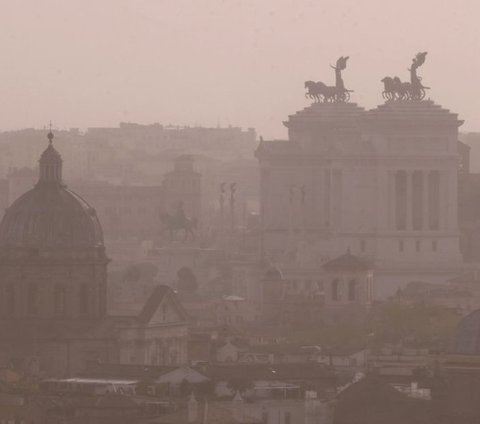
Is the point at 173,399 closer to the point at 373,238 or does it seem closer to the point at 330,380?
the point at 330,380

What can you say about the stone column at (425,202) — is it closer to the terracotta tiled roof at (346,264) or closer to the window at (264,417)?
the terracotta tiled roof at (346,264)

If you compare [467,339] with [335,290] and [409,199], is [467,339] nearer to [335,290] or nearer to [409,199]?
[335,290]

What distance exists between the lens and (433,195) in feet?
614

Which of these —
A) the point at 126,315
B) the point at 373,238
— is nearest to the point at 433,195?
the point at 373,238

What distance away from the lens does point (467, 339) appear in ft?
290

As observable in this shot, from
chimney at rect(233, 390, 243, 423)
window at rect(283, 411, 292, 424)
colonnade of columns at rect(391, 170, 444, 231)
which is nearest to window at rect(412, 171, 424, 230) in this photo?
colonnade of columns at rect(391, 170, 444, 231)

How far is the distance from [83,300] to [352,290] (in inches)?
1556

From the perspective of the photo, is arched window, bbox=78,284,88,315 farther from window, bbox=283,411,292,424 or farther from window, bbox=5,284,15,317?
window, bbox=283,411,292,424

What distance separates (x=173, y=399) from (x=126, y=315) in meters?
33.8

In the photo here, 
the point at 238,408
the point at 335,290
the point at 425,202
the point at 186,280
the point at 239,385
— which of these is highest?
the point at 425,202

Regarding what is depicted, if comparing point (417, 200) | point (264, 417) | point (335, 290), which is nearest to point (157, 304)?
point (264, 417)

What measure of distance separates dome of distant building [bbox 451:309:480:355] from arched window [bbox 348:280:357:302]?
69.9 meters

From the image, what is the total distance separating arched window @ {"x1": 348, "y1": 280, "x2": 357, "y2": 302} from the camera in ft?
523

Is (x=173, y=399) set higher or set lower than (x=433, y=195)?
lower
